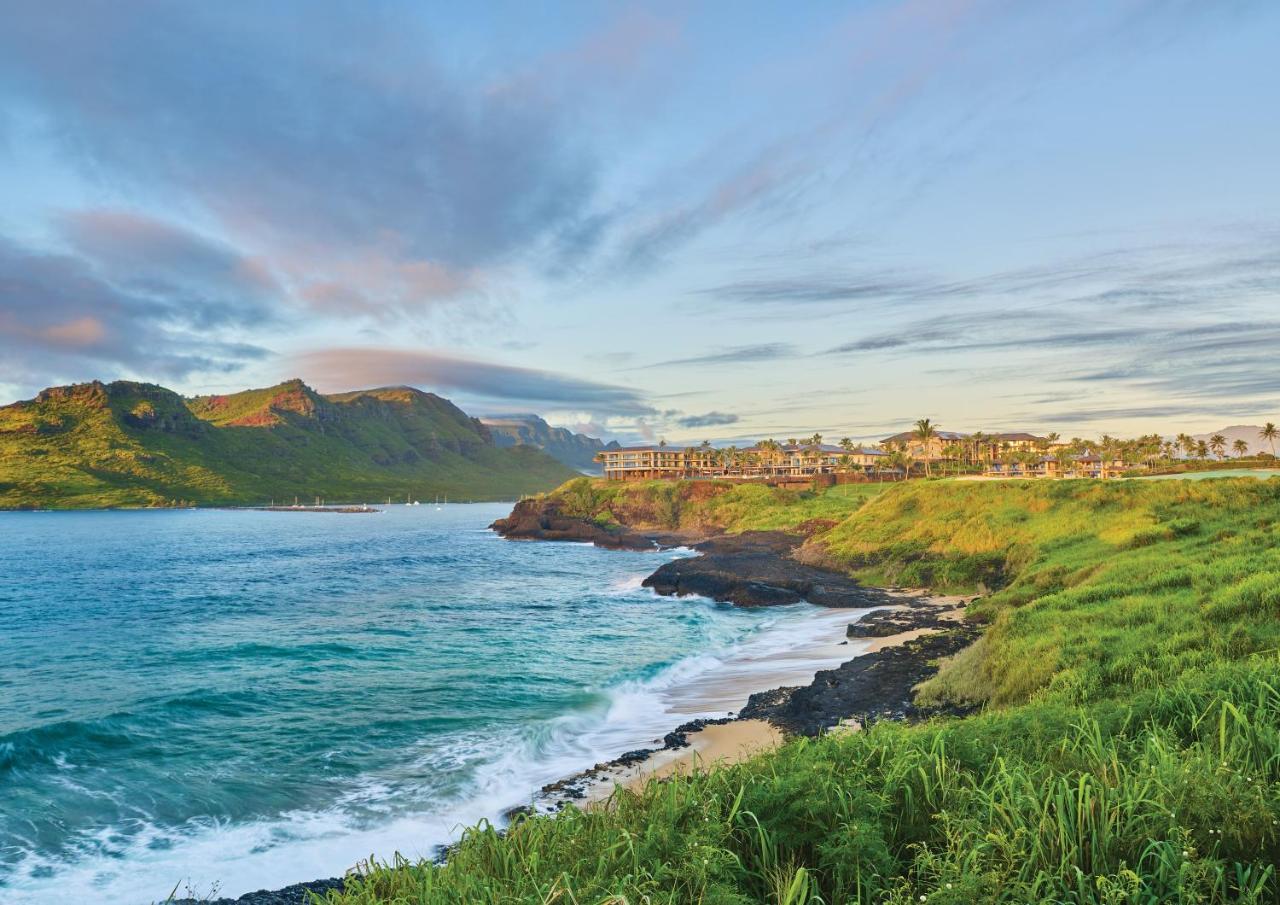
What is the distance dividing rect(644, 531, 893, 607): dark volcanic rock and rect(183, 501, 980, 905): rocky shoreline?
85 millimetres

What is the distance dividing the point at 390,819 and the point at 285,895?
12.7ft

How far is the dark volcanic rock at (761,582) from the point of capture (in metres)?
46.8

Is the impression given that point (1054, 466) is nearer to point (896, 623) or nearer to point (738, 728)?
point (896, 623)

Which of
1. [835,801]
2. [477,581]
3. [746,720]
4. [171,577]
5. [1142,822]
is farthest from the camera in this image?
[171,577]

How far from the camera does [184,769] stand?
20562 mm

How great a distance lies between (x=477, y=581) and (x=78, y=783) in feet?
160

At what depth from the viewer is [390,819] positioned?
17.0 m

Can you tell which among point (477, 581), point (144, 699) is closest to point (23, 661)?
point (144, 699)

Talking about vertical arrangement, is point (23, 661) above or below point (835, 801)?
below

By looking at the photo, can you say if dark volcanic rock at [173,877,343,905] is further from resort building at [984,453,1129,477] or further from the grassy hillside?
resort building at [984,453,1129,477]

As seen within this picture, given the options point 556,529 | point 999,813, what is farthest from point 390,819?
point 556,529

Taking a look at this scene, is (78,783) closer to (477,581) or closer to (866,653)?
(866,653)

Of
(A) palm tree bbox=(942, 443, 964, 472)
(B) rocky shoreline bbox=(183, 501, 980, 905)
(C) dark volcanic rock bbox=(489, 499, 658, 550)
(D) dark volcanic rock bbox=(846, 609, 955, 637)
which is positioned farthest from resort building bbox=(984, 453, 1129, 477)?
(D) dark volcanic rock bbox=(846, 609, 955, 637)

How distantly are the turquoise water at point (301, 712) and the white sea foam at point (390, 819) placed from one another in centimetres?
7
